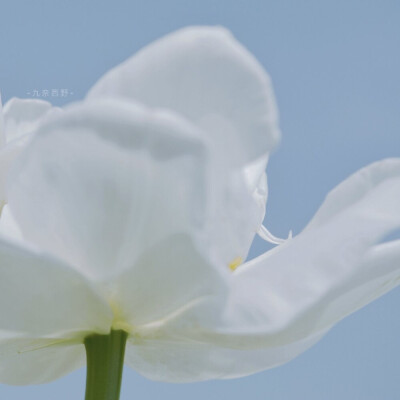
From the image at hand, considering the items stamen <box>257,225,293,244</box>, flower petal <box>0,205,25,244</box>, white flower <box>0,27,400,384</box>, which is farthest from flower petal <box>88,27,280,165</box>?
stamen <box>257,225,293,244</box>

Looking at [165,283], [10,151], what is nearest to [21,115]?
[10,151]

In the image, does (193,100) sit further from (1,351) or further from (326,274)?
(1,351)

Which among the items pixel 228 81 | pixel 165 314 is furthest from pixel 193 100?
pixel 165 314

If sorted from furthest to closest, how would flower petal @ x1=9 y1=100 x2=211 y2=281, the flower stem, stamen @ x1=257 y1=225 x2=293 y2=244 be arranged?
stamen @ x1=257 y1=225 x2=293 y2=244, the flower stem, flower petal @ x1=9 y1=100 x2=211 y2=281

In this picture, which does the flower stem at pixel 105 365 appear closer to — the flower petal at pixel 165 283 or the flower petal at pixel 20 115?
the flower petal at pixel 165 283

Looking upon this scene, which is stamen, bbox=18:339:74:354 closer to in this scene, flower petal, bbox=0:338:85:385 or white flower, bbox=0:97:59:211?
flower petal, bbox=0:338:85:385

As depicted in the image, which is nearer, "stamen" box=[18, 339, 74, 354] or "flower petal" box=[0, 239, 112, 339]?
"flower petal" box=[0, 239, 112, 339]

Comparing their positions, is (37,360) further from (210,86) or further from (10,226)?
(210,86)
